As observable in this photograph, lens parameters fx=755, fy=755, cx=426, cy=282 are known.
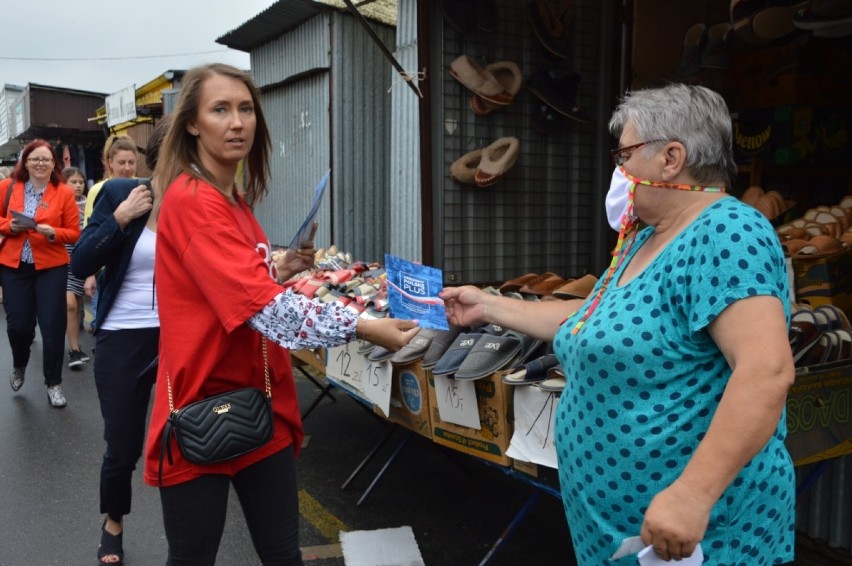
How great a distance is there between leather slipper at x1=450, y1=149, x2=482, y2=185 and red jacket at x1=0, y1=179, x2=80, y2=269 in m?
3.08

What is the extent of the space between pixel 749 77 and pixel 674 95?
4.36m

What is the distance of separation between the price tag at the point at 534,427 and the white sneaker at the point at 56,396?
438cm

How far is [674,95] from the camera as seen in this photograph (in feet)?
5.53

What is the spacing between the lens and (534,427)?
269 cm

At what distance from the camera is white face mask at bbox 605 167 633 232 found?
5.84 feet

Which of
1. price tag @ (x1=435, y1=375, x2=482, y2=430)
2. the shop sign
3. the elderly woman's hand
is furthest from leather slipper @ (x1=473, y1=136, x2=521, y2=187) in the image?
the shop sign

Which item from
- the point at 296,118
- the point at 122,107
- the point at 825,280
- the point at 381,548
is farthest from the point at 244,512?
the point at 122,107

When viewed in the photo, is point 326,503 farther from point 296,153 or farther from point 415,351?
point 296,153

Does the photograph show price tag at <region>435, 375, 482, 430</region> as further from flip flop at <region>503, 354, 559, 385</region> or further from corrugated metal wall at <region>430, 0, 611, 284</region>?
corrugated metal wall at <region>430, 0, 611, 284</region>

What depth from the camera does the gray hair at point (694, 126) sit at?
163 centimetres

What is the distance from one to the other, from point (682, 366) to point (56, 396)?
557cm

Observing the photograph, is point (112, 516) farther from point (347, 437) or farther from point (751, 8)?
point (751, 8)

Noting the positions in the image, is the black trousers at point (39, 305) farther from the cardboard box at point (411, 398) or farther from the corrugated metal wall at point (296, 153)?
the cardboard box at point (411, 398)

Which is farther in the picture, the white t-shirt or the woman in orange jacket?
the woman in orange jacket
